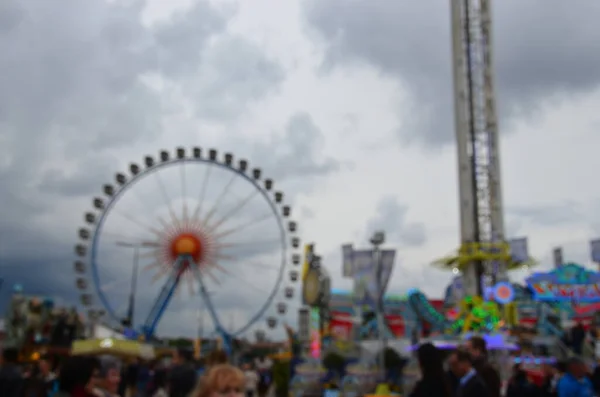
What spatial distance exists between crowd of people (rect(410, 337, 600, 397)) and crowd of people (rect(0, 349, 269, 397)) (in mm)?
1459

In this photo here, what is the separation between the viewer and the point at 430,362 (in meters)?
4.96

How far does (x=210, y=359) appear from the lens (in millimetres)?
8336

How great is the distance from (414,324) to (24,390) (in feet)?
99.2

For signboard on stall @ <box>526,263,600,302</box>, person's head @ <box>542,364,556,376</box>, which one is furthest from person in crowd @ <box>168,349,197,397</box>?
signboard on stall @ <box>526,263,600,302</box>

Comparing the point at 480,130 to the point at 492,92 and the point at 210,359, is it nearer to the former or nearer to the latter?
the point at 492,92

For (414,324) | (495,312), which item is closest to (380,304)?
(495,312)

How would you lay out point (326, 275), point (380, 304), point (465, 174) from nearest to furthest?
point (380, 304)
point (326, 275)
point (465, 174)

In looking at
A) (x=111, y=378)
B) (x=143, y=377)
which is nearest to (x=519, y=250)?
(x=143, y=377)

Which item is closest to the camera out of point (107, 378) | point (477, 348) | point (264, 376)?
point (107, 378)

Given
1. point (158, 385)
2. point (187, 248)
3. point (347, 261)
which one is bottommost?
point (158, 385)

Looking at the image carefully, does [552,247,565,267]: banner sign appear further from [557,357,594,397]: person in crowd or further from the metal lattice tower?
[557,357,594,397]: person in crowd

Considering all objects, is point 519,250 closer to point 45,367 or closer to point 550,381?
point 550,381

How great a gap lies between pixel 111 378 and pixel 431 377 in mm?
2256

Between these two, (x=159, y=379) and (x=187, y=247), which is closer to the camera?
(x=159, y=379)
